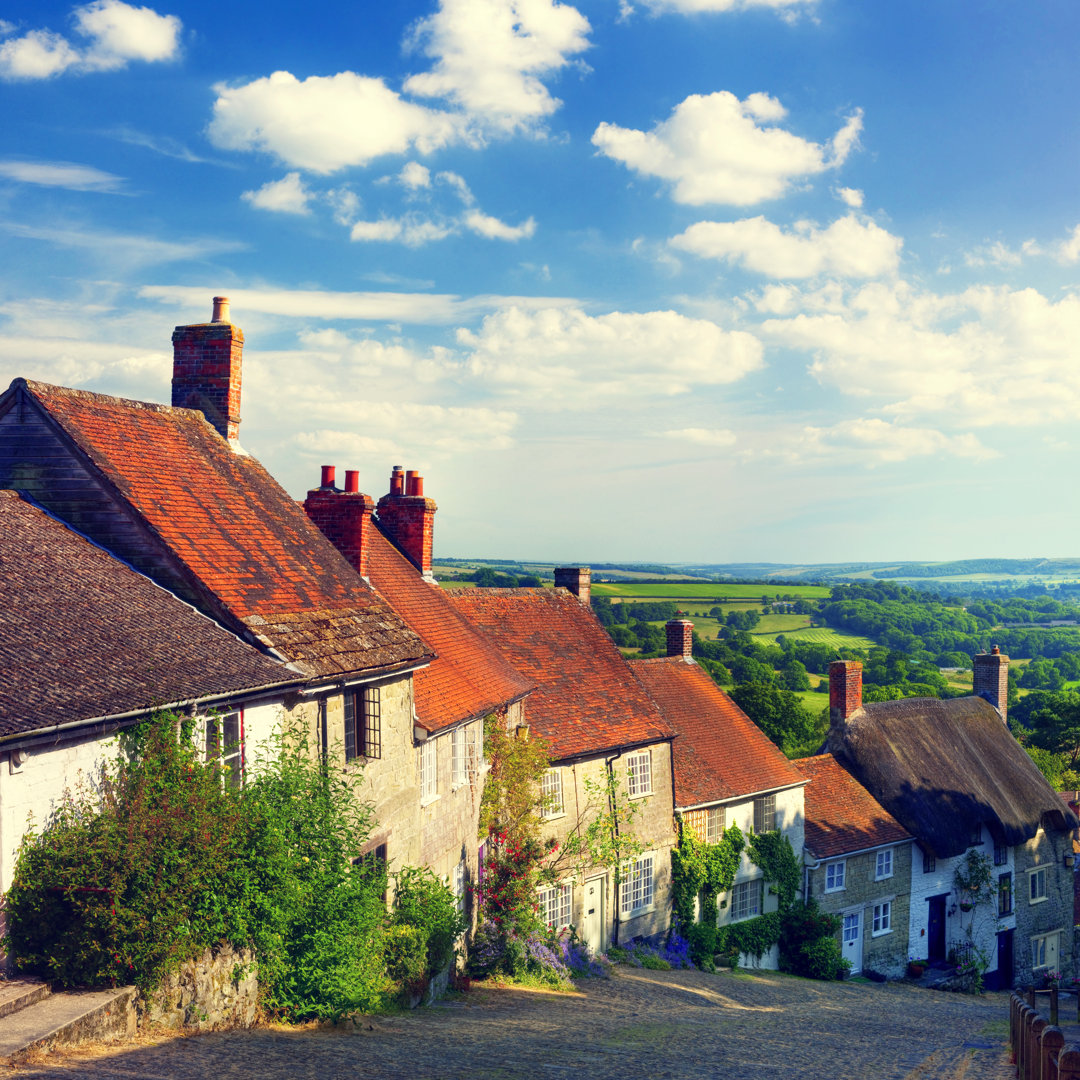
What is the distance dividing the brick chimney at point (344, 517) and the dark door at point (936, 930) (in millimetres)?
26462

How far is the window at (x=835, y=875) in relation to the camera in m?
32.4

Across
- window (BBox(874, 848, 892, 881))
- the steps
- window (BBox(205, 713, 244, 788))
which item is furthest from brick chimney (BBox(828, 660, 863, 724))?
the steps

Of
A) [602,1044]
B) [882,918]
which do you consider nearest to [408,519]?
[602,1044]

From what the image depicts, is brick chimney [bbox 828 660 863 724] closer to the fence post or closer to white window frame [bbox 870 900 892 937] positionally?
white window frame [bbox 870 900 892 937]

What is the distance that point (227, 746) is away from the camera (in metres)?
13.0

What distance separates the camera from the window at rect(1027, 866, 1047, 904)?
39094mm

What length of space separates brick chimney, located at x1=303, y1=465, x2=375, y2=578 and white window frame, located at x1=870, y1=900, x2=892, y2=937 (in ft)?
76.9

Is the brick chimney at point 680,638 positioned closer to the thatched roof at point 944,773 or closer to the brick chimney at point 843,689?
the brick chimney at point 843,689

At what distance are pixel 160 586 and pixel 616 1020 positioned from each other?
414 inches

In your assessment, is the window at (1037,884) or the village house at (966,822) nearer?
the village house at (966,822)

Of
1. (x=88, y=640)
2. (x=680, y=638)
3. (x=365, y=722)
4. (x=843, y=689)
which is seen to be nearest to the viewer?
(x=88, y=640)

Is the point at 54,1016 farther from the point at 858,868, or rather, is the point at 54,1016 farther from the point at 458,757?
the point at 858,868

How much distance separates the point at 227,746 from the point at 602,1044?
6659 millimetres

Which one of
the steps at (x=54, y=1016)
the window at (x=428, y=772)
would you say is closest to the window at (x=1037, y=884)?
the window at (x=428, y=772)
